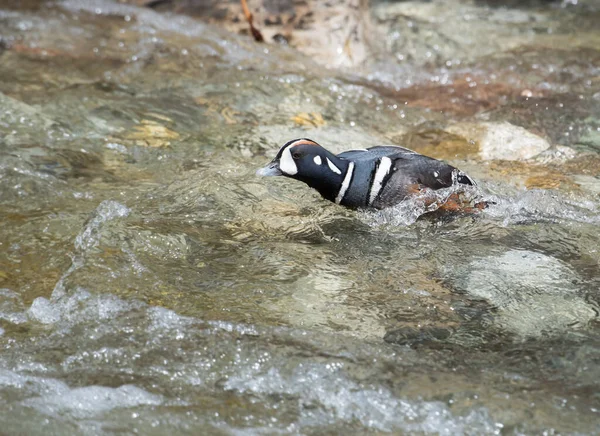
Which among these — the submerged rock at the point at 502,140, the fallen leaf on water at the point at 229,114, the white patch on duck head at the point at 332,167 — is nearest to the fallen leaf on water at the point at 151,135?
the fallen leaf on water at the point at 229,114

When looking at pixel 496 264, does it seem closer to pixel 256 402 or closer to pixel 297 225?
pixel 297 225

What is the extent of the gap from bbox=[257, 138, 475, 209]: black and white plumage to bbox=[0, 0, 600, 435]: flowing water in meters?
0.15

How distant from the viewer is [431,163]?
14.6 feet

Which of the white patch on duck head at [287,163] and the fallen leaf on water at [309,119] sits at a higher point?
the white patch on duck head at [287,163]

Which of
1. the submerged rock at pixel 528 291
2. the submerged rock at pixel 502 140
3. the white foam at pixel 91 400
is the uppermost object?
the submerged rock at pixel 502 140

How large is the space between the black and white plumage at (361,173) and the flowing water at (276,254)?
0.15 m

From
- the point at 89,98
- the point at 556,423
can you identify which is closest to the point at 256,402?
the point at 556,423

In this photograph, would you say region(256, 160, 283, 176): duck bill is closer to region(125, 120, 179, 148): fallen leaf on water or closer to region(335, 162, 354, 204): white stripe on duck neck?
region(335, 162, 354, 204): white stripe on duck neck

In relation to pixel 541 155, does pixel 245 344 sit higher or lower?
lower

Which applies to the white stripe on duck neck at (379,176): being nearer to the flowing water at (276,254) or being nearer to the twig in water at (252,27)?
the flowing water at (276,254)

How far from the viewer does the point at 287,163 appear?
422cm

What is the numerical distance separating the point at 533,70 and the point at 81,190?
4.46 m

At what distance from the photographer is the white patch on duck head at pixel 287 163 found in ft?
13.8

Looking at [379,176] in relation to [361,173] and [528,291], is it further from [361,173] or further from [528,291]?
[528,291]
